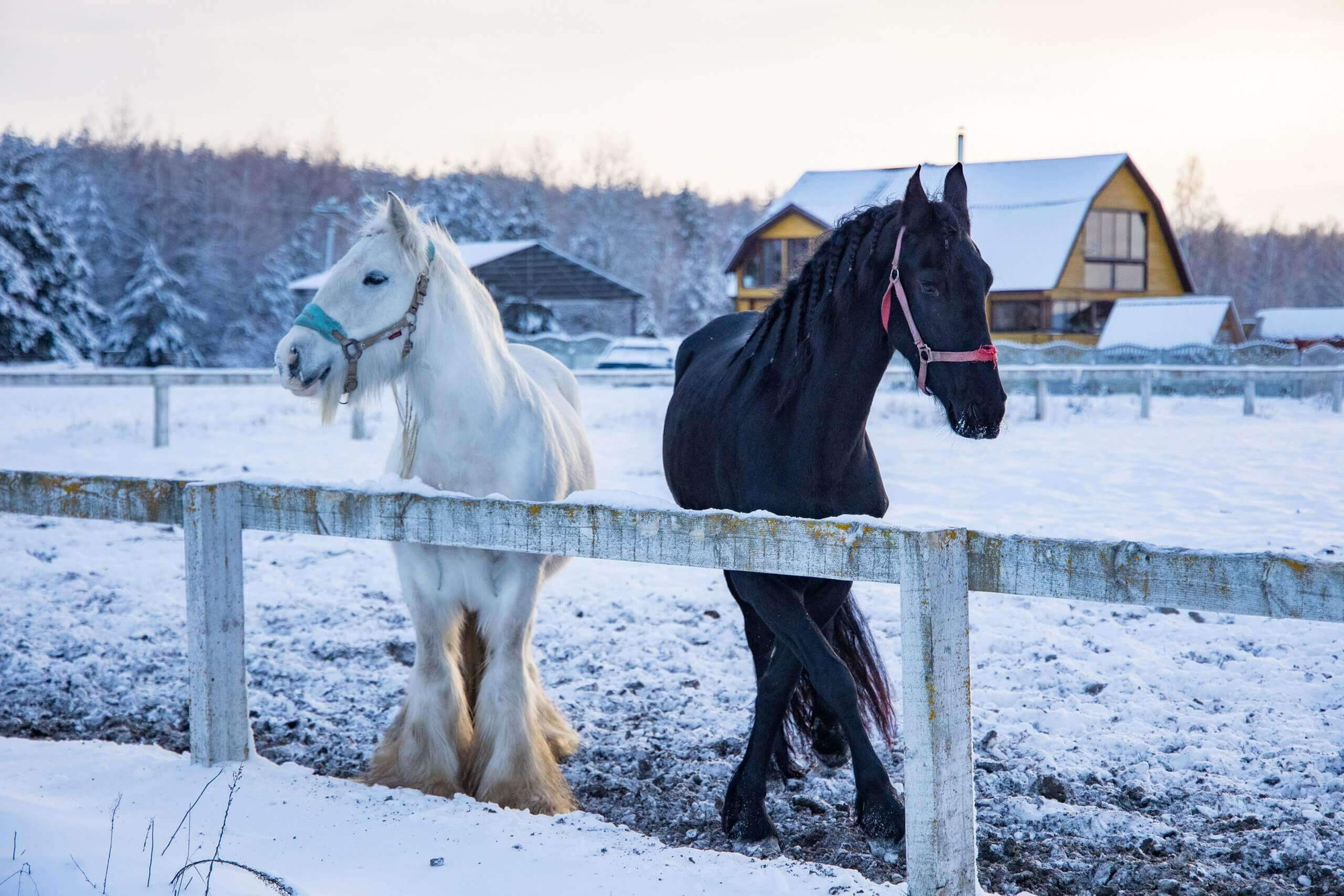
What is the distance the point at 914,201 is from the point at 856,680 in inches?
69.8

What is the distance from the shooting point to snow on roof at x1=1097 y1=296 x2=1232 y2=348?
91.2 ft

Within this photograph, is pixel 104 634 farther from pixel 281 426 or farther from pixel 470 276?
pixel 281 426

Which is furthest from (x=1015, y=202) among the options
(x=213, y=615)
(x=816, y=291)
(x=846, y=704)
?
(x=213, y=615)

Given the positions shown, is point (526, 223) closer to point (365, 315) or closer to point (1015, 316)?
point (1015, 316)

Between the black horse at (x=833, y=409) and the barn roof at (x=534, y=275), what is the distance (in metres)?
28.0

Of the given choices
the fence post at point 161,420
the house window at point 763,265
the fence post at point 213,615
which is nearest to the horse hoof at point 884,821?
the fence post at point 213,615

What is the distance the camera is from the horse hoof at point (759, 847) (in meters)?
3.11

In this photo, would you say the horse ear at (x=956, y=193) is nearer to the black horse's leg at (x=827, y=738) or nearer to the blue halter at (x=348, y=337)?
the black horse's leg at (x=827, y=738)

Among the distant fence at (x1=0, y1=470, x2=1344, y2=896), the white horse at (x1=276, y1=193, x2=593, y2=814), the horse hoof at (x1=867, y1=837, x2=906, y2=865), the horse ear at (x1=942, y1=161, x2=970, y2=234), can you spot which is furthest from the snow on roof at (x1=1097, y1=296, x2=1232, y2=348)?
the distant fence at (x1=0, y1=470, x2=1344, y2=896)

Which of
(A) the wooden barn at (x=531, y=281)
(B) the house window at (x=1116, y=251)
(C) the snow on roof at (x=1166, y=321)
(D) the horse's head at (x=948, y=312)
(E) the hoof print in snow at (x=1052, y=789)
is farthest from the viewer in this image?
(B) the house window at (x=1116, y=251)

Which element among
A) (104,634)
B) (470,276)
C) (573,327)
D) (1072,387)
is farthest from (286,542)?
(573,327)

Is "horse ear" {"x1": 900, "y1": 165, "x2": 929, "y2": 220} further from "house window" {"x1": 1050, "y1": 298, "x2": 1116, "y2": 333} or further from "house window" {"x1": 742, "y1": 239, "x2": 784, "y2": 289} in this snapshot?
"house window" {"x1": 742, "y1": 239, "x2": 784, "y2": 289}

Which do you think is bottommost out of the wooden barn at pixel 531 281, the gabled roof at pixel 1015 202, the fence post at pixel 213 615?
the fence post at pixel 213 615

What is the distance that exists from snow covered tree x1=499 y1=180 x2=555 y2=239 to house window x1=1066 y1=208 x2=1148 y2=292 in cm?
3030
